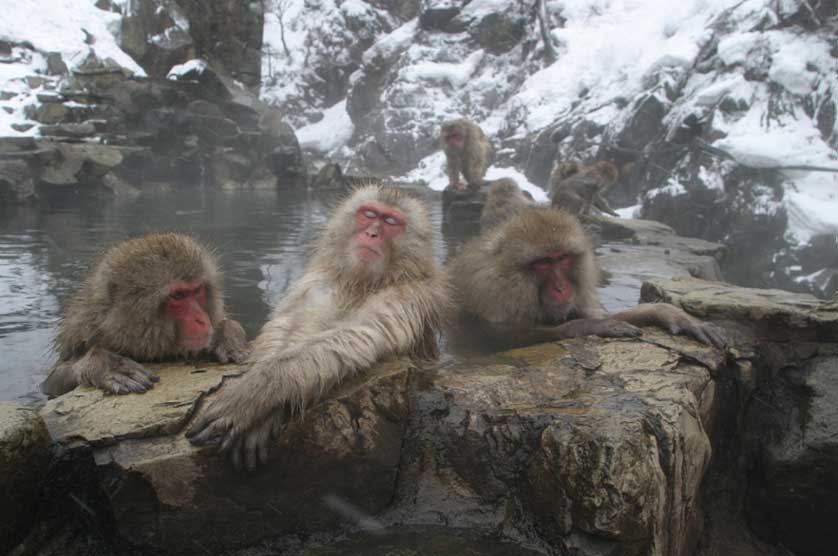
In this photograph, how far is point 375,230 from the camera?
2.79 m

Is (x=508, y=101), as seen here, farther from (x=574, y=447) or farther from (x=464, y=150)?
(x=574, y=447)

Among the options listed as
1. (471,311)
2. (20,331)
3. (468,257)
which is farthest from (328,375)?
(20,331)

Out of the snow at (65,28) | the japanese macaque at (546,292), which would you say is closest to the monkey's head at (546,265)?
the japanese macaque at (546,292)

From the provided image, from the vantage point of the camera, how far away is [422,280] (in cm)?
284

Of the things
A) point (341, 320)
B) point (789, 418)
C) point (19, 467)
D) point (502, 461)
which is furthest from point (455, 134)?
point (19, 467)

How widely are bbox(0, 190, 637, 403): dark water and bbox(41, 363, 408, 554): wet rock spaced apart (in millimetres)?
1125

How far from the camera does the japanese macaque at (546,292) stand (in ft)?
10.3

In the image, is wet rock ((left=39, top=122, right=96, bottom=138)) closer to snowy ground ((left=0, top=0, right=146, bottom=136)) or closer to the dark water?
snowy ground ((left=0, top=0, right=146, bottom=136))

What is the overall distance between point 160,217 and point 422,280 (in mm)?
8137

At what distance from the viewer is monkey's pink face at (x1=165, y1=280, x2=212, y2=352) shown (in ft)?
8.59

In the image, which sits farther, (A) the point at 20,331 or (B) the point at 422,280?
(A) the point at 20,331

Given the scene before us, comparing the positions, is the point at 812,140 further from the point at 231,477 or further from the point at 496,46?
the point at 496,46

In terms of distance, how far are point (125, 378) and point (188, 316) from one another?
0.33 metres

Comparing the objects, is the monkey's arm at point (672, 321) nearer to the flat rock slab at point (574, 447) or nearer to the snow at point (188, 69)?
the flat rock slab at point (574, 447)
